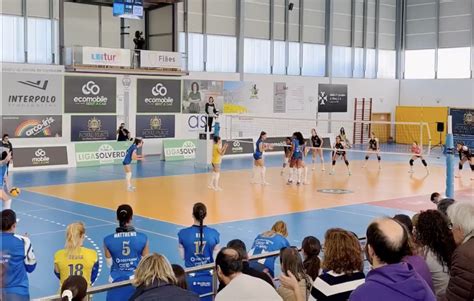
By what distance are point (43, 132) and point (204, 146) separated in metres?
8.24

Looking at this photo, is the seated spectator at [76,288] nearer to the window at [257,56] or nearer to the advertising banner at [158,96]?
the advertising banner at [158,96]

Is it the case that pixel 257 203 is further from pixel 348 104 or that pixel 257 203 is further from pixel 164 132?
pixel 348 104

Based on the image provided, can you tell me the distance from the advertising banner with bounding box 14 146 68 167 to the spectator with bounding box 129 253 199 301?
2517 centimetres

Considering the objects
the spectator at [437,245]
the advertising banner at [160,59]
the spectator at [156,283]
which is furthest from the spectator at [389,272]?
the advertising banner at [160,59]

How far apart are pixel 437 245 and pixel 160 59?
31.1 m

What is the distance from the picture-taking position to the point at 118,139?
3241 centimetres

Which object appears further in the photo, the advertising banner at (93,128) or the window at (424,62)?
→ the window at (424,62)

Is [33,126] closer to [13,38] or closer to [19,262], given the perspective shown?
[13,38]

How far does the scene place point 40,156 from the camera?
95.3ft

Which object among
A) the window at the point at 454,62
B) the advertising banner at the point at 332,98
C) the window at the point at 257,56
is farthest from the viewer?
the window at the point at 454,62

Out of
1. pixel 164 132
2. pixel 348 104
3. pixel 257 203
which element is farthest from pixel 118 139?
pixel 348 104

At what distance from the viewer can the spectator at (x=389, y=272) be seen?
3.79 m

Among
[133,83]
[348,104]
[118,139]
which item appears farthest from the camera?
[348,104]

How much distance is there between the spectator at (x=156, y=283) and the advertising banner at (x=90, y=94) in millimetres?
28993
